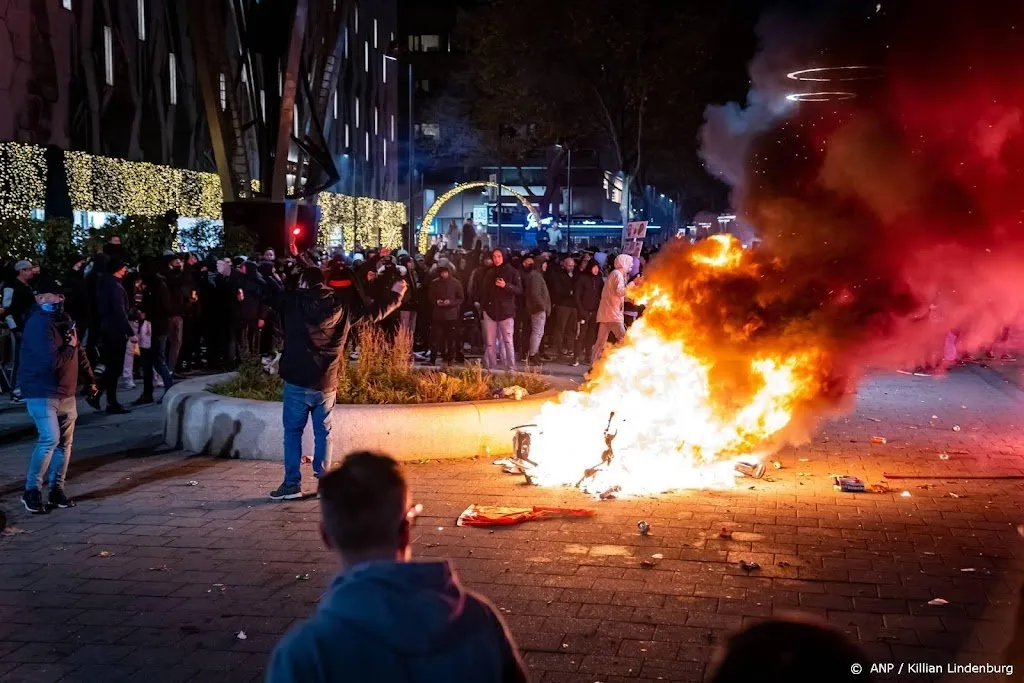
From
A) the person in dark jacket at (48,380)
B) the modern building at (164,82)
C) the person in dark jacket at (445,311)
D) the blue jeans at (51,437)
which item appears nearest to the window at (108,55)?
the modern building at (164,82)

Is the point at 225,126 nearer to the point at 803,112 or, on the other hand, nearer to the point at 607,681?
the point at 803,112

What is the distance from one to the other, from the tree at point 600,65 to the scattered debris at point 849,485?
73.9 ft

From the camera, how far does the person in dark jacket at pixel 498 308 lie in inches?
626

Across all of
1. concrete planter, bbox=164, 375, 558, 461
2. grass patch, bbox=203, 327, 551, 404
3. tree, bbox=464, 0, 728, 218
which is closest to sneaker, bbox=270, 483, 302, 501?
concrete planter, bbox=164, 375, 558, 461

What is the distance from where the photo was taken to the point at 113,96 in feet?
83.0

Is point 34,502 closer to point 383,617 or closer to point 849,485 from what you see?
point 849,485

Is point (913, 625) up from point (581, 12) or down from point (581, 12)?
down

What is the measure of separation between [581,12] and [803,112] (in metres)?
20.8

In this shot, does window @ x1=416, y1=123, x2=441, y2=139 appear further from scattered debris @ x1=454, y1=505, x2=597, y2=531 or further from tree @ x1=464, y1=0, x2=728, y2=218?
scattered debris @ x1=454, y1=505, x2=597, y2=531

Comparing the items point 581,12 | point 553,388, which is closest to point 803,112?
point 553,388

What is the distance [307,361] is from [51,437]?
194cm

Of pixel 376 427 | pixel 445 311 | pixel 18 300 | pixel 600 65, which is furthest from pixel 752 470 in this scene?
pixel 600 65

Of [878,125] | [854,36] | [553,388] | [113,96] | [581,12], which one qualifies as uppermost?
[581,12]

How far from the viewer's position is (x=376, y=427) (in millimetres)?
9789
